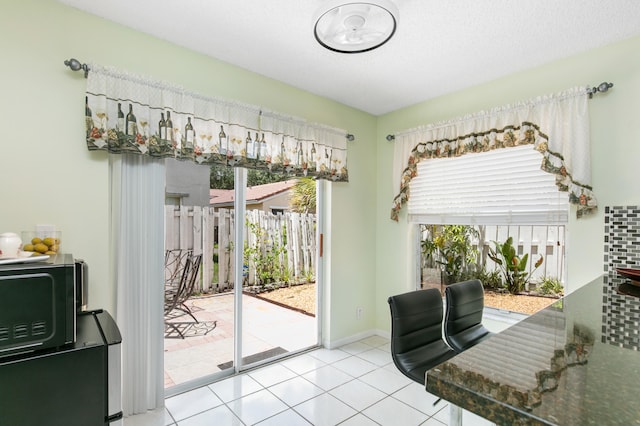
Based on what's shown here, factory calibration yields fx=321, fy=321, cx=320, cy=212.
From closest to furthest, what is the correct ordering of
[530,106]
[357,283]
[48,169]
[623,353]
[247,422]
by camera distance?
1. [623,353]
2. [48,169]
3. [247,422]
4. [530,106]
5. [357,283]

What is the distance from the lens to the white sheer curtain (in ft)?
6.94

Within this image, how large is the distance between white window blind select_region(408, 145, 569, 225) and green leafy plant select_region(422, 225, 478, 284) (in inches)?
7.4

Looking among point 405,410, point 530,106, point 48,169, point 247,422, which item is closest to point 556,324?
point 405,410

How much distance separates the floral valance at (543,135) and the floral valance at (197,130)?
42.2 inches

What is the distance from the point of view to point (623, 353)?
802 millimetres

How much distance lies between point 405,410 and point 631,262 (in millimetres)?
1824

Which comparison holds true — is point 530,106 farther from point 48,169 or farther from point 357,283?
point 48,169

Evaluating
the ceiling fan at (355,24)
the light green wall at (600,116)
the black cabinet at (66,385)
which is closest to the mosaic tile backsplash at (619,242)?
the light green wall at (600,116)

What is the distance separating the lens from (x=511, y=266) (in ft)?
9.64

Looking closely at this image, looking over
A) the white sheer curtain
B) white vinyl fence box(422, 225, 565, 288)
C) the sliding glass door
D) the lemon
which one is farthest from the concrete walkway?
white vinyl fence box(422, 225, 565, 288)

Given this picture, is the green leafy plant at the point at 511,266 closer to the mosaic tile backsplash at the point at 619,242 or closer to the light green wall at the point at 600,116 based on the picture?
the light green wall at the point at 600,116

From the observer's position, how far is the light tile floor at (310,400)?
2156 millimetres

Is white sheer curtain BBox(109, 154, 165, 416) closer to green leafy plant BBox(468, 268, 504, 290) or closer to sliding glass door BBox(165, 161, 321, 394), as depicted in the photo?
sliding glass door BBox(165, 161, 321, 394)

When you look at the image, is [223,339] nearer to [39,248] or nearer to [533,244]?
[39,248]
